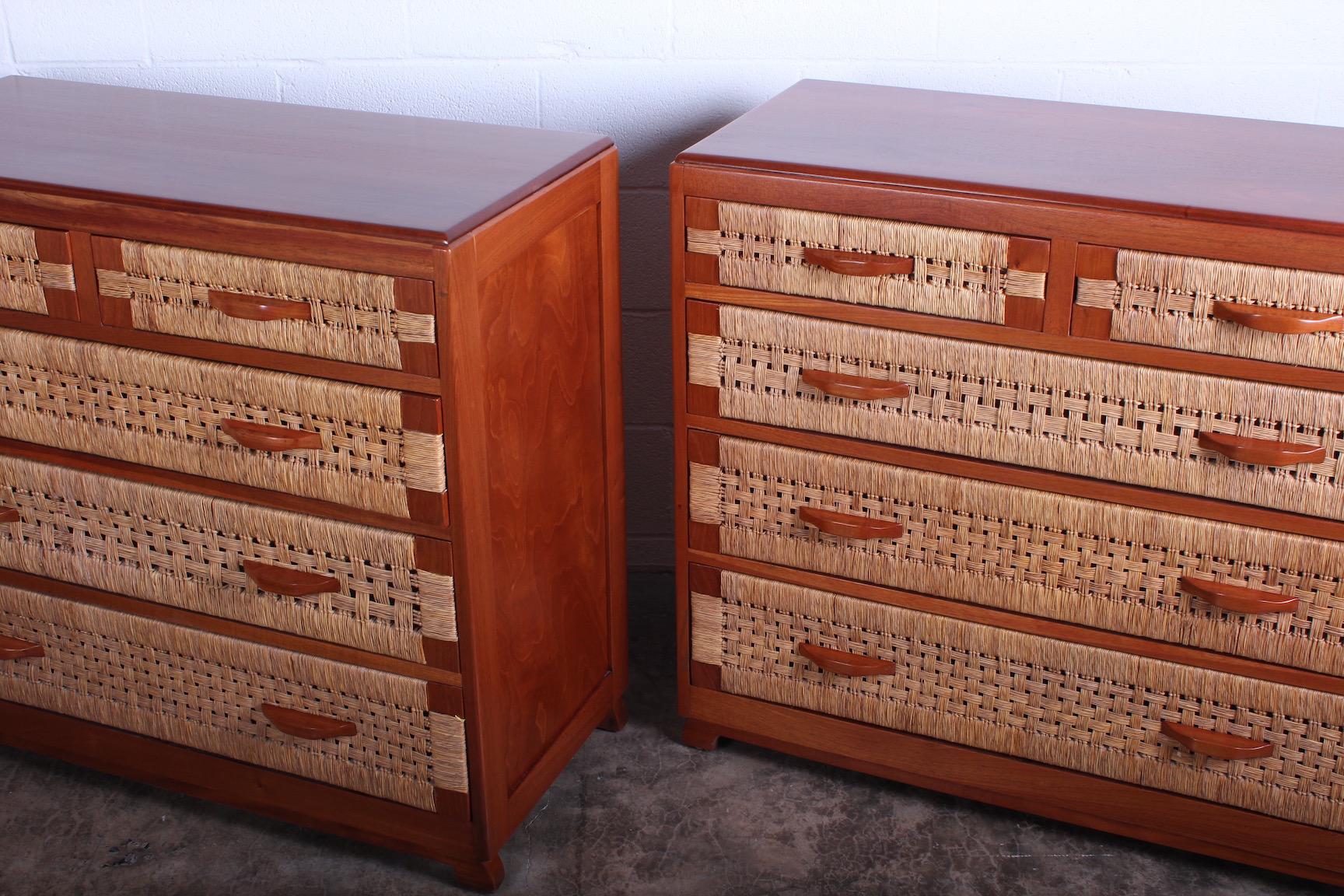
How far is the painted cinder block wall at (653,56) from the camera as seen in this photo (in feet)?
6.84

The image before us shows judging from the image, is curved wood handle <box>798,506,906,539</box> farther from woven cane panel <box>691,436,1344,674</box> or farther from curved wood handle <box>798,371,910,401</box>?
curved wood handle <box>798,371,910,401</box>

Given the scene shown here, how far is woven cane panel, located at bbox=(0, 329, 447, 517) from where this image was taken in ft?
5.27

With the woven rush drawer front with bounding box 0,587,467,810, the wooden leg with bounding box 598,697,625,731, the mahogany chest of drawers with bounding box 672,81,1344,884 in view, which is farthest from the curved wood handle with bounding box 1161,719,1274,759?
the woven rush drawer front with bounding box 0,587,467,810

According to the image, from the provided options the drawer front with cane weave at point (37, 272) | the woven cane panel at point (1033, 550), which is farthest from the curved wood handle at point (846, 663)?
the drawer front with cane weave at point (37, 272)

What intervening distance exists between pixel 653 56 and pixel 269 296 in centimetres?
90

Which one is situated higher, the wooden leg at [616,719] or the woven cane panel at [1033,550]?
the woven cane panel at [1033,550]

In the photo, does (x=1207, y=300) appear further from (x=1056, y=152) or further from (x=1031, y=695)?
(x=1031, y=695)

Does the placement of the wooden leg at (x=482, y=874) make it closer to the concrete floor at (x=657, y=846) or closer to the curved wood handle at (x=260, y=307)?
the concrete floor at (x=657, y=846)

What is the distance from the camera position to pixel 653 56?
7.31 ft

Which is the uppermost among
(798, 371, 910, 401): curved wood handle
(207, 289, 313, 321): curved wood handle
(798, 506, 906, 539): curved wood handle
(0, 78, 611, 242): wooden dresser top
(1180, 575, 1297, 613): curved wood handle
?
(0, 78, 611, 242): wooden dresser top

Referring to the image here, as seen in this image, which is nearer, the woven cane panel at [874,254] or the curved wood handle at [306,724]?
the woven cane panel at [874,254]

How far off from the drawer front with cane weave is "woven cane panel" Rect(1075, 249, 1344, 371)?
120 centimetres

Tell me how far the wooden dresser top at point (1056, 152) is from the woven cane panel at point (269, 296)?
0.44m

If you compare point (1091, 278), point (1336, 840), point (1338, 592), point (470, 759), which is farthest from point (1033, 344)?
point (470, 759)
